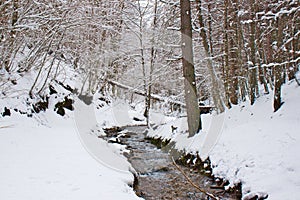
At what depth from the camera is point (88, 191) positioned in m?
4.15

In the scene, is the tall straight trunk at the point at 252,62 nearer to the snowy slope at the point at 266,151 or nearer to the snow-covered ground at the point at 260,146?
the snow-covered ground at the point at 260,146

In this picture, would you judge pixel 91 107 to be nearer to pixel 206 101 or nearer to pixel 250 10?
pixel 206 101

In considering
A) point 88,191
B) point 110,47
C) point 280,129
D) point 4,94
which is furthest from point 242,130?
point 110,47

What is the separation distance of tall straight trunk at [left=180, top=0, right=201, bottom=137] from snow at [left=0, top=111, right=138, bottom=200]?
9.50ft

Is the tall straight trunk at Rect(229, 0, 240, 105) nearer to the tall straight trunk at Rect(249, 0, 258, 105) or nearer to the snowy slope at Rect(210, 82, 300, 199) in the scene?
the tall straight trunk at Rect(249, 0, 258, 105)

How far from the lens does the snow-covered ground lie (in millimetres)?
4363

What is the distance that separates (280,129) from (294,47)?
3.02m

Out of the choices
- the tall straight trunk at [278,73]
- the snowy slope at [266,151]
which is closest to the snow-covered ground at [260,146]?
the snowy slope at [266,151]

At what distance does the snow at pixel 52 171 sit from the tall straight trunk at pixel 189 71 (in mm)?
2895

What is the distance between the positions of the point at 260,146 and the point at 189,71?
3679 mm

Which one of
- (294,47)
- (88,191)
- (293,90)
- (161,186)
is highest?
(294,47)

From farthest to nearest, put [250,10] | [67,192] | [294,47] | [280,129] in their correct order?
1. [250,10]
2. [294,47]
3. [280,129]
4. [67,192]

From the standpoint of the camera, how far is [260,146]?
5.61 m

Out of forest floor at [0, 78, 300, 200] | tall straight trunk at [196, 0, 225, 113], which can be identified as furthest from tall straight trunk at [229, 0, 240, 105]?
forest floor at [0, 78, 300, 200]
